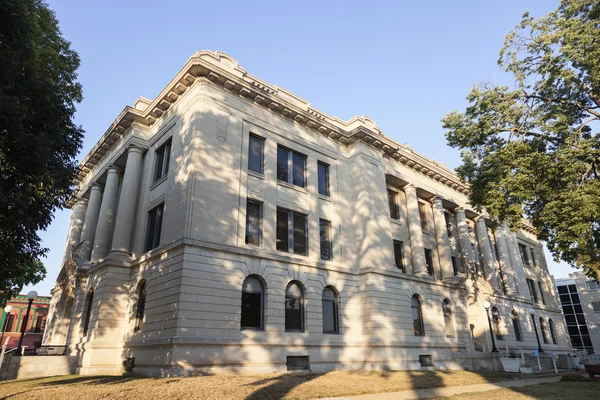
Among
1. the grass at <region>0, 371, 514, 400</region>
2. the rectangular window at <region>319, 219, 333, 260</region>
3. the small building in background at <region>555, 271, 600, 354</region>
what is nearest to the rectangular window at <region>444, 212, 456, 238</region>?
the rectangular window at <region>319, 219, 333, 260</region>

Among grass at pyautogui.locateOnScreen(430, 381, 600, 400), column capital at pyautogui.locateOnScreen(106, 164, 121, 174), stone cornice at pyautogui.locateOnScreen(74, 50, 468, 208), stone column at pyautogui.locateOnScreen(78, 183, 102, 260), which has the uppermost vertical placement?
stone cornice at pyautogui.locateOnScreen(74, 50, 468, 208)

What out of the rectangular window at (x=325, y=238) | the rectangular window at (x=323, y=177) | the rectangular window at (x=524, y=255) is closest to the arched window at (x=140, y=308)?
the rectangular window at (x=325, y=238)

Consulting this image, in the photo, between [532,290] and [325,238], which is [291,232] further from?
[532,290]

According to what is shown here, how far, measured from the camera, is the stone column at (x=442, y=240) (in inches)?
1235

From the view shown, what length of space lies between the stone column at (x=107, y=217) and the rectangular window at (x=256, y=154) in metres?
10.9

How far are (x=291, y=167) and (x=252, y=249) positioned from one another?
671 cm

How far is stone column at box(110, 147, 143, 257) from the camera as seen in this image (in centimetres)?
2320

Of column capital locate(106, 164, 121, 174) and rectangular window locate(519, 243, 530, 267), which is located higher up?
column capital locate(106, 164, 121, 174)

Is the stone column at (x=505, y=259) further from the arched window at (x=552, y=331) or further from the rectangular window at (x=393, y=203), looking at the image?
the rectangular window at (x=393, y=203)

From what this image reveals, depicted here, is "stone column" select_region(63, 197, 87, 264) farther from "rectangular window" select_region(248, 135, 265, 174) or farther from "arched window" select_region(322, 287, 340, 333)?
"arched window" select_region(322, 287, 340, 333)

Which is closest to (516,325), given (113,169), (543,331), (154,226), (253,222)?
(543,331)

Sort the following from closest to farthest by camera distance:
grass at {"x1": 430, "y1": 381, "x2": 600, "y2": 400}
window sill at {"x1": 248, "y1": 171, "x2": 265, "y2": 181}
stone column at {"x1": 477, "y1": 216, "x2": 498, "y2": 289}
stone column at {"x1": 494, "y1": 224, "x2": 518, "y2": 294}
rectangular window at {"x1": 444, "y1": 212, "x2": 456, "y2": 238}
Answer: grass at {"x1": 430, "y1": 381, "x2": 600, "y2": 400} < window sill at {"x1": 248, "y1": 171, "x2": 265, "y2": 181} < rectangular window at {"x1": 444, "y1": 212, "x2": 456, "y2": 238} < stone column at {"x1": 477, "y1": 216, "x2": 498, "y2": 289} < stone column at {"x1": 494, "y1": 224, "x2": 518, "y2": 294}

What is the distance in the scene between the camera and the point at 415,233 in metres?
29.6

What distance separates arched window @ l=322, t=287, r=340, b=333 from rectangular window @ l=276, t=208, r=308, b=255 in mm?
2896
